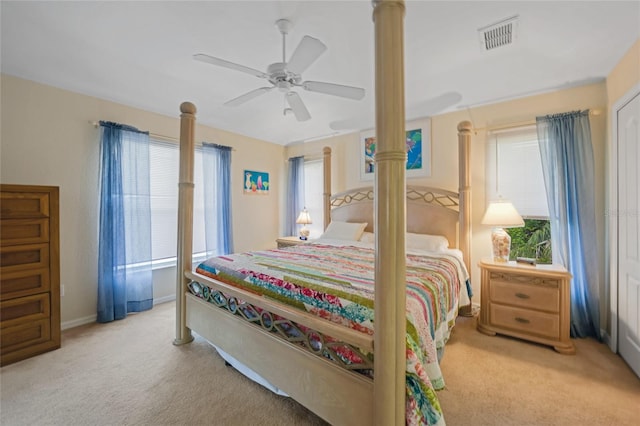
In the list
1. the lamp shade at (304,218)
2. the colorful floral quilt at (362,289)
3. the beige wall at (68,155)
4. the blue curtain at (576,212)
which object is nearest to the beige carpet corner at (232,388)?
the blue curtain at (576,212)

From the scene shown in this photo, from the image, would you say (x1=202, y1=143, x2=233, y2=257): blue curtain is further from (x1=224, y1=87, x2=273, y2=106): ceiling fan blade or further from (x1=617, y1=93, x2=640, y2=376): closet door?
(x1=617, y1=93, x2=640, y2=376): closet door

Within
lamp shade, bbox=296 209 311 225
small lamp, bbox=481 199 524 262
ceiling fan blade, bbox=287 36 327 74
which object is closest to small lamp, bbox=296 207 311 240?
lamp shade, bbox=296 209 311 225

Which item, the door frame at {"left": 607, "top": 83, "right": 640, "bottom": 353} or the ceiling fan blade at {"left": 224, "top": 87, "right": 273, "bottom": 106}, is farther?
the door frame at {"left": 607, "top": 83, "right": 640, "bottom": 353}

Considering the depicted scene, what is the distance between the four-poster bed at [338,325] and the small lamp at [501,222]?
882 millimetres

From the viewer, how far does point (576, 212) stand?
8.42 feet

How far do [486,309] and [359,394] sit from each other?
6.64 ft

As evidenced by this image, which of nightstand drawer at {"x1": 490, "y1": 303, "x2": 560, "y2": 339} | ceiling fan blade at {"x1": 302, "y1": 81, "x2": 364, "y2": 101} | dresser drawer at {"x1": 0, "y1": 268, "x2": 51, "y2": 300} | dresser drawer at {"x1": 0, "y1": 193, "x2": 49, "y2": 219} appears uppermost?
ceiling fan blade at {"x1": 302, "y1": 81, "x2": 364, "y2": 101}

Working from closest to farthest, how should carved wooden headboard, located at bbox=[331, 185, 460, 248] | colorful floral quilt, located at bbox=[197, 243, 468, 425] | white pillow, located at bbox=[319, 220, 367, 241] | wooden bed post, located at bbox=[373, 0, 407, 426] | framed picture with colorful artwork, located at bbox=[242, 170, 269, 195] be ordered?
wooden bed post, located at bbox=[373, 0, 407, 426] < colorful floral quilt, located at bbox=[197, 243, 468, 425] < carved wooden headboard, located at bbox=[331, 185, 460, 248] < white pillow, located at bbox=[319, 220, 367, 241] < framed picture with colorful artwork, located at bbox=[242, 170, 269, 195]

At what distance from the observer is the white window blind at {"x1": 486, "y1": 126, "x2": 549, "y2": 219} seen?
2910 millimetres

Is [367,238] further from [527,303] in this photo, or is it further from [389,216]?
[389,216]

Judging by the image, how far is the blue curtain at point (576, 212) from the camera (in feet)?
8.25

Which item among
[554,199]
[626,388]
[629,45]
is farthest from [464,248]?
[629,45]

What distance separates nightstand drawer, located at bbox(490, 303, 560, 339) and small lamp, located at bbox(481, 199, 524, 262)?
499mm

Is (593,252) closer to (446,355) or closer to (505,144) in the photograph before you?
(505,144)
